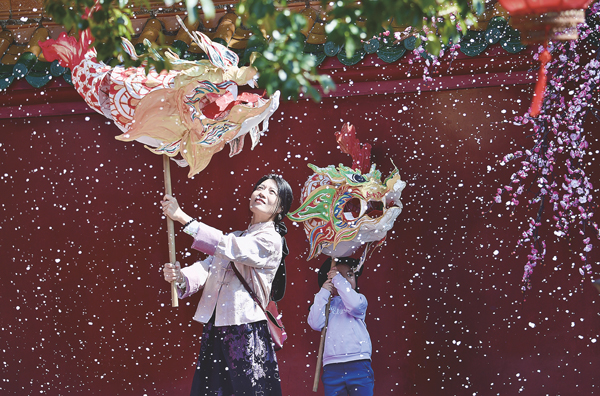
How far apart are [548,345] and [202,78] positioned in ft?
9.74

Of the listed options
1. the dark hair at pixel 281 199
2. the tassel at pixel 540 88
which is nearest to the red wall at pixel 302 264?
the tassel at pixel 540 88

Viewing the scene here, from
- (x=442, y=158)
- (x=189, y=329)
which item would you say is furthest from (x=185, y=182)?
(x=442, y=158)

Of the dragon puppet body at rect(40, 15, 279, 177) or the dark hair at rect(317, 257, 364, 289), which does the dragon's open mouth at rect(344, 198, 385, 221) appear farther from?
A: the dragon puppet body at rect(40, 15, 279, 177)

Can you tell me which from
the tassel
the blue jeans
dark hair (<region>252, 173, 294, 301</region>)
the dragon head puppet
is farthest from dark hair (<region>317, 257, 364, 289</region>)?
the tassel

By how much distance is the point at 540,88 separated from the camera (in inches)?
174

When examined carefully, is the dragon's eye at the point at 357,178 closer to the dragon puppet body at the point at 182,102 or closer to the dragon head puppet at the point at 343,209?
the dragon head puppet at the point at 343,209

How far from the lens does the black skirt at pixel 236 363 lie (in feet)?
11.4

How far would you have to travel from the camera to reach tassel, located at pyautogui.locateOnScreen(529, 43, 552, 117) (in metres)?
4.30

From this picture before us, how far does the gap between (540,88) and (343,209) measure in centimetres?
160

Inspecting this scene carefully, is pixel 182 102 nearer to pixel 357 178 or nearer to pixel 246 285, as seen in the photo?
pixel 246 285

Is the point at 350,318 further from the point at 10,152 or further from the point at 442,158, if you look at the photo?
the point at 10,152

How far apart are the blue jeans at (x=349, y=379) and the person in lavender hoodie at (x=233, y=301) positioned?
45 cm

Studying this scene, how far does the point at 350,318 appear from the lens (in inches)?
158

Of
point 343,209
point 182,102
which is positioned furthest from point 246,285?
point 182,102
